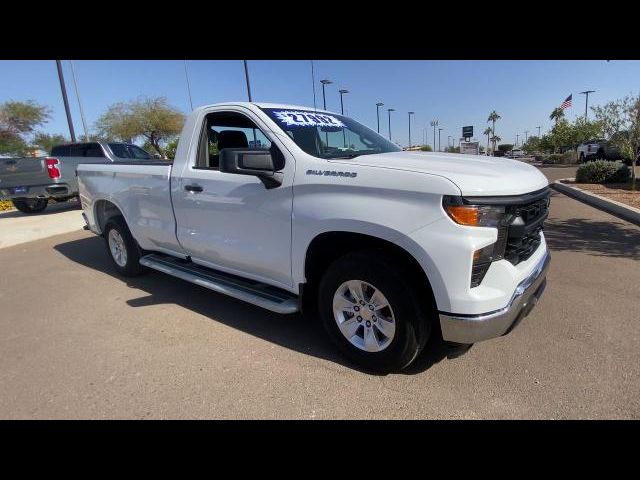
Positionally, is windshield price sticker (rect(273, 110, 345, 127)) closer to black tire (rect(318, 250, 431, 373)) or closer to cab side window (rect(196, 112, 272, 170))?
cab side window (rect(196, 112, 272, 170))

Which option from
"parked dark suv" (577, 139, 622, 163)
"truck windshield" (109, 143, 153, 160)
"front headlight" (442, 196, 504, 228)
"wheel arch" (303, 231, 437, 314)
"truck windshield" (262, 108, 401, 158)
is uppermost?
"truck windshield" (109, 143, 153, 160)

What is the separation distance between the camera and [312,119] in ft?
11.8

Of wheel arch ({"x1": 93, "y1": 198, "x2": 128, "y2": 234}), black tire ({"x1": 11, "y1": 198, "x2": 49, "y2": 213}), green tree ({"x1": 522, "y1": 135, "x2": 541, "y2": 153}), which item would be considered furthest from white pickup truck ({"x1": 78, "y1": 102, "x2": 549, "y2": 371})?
green tree ({"x1": 522, "y1": 135, "x2": 541, "y2": 153})

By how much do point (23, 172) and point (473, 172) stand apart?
11053 millimetres

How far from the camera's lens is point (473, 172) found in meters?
2.47

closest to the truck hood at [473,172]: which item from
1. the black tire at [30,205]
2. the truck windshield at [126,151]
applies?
the truck windshield at [126,151]

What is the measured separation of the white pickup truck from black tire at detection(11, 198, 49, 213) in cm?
955

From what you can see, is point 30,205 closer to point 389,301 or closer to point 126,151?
point 126,151

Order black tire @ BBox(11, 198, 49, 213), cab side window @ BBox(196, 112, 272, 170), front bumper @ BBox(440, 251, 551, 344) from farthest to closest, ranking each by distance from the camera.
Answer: black tire @ BBox(11, 198, 49, 213) < cab side window @ BBox(196, 112, 272, 170) < front bumper @ BBox(440, 251, 551, 344)

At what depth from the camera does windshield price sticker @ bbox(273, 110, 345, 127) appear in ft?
11.0
